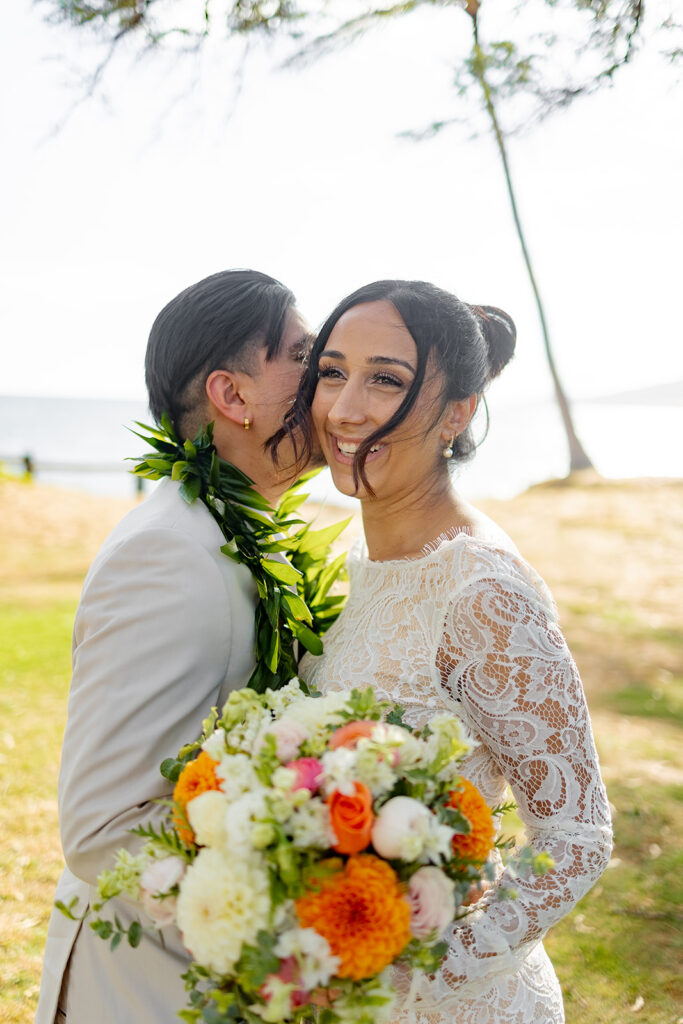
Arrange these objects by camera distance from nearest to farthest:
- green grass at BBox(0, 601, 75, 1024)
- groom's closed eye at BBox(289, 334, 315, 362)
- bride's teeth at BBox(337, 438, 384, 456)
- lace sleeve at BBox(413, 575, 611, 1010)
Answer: lace sleeve at BBox(413, 575, 611, 1010) → bride's teeth at BBox(337, 438, 384, 456) → groom's closed eye at BBox(289, 334, 315, 362) → green grass at BBox(0, 601, 75, 1024)

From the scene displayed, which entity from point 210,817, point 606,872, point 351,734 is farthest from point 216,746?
point 606,872

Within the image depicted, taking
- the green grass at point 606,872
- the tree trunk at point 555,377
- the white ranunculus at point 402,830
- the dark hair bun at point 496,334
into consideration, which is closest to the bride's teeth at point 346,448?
the dark hair bun at point 496,334

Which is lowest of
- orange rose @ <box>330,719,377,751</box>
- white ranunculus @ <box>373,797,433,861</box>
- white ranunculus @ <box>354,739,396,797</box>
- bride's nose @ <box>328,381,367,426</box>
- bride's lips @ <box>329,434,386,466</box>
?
white ranunculus @ <box>373,797,433,861</box>

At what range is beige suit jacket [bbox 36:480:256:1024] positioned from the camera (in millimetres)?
2131

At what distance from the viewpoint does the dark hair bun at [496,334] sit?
2.85 meters

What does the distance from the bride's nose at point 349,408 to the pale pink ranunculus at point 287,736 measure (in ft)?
3.66

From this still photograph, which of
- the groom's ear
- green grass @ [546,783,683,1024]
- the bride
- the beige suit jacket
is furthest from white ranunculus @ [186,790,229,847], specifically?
green grass @ [546,783,683,1024]

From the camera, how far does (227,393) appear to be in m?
2.87

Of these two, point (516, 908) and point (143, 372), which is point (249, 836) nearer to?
point (516, 908)

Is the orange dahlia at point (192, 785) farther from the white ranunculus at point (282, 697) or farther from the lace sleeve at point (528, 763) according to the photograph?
the lace sleeve at point (528, 763)

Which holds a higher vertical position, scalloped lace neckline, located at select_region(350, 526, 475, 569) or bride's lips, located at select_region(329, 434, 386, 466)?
bride's lips, located at select_region(329, 434, 386, 466)

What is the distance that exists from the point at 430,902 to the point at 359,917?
0.49 feet

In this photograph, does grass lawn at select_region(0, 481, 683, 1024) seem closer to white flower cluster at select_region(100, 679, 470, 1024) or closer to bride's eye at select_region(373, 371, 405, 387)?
white flower cluster at select_region(100, 679, 470, 1024)

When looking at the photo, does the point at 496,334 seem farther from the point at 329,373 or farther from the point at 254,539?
the point at 254,539
